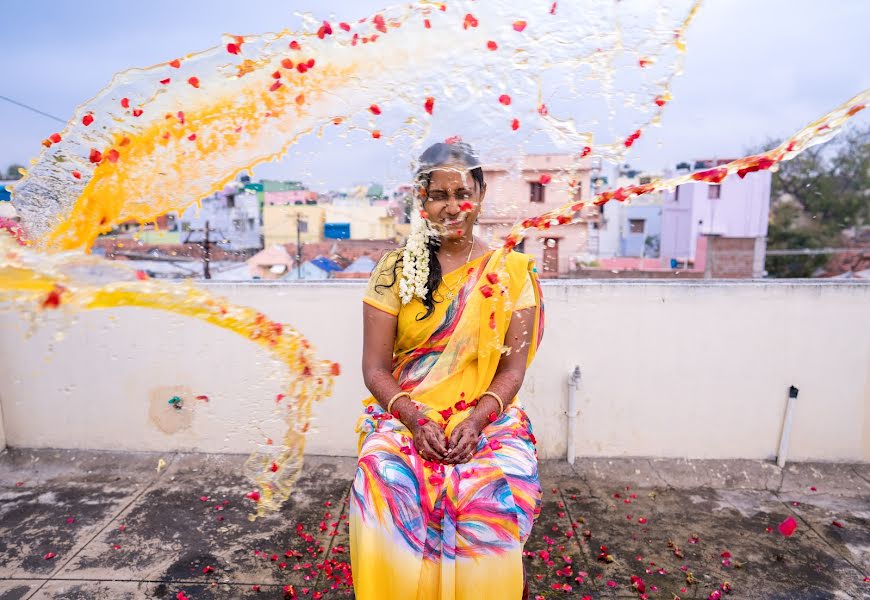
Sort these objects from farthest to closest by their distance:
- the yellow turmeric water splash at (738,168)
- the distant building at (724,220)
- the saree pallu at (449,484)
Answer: the distant building at (724,220), the saree pallu at (449,484), the yellow turmeric water splash at (738,168)

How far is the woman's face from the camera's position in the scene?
2.27m

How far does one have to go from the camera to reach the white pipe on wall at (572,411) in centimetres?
396

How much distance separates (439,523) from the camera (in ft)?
6.75

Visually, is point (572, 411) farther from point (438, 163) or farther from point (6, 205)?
point (6, 205)

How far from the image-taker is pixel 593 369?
402 centimetres

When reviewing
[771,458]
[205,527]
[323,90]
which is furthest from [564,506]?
[323,90]

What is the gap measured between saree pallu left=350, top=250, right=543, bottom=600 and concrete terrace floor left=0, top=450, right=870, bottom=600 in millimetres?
949

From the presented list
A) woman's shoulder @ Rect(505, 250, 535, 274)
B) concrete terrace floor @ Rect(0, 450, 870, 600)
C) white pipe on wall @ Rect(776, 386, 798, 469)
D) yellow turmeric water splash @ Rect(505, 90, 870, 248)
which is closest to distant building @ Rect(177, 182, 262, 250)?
woman's shoulder @ Rect(505, 250, 535, 274)

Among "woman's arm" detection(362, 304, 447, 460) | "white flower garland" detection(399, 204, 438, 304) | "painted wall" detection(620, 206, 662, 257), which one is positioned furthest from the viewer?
"painted wall" detection(620, 206, 662, 257)

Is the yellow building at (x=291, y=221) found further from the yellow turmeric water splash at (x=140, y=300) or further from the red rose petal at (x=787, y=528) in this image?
the red rose petal at (x=787, y=528)

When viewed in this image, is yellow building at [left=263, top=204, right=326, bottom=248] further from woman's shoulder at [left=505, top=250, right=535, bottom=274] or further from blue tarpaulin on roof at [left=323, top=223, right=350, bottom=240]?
woman's shoulder at [left=505, top=250, right=535, bottom=274]

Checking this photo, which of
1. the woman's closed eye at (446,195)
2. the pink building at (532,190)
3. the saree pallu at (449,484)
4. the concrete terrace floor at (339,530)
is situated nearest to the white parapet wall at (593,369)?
the concrete terrace floor at (339,530)

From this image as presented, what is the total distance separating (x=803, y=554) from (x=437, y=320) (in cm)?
237

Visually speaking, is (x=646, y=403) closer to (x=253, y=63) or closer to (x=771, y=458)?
(x=771, y=458)
